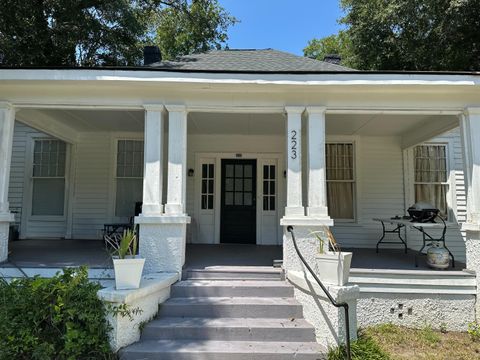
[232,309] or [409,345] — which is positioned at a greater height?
[232,309]

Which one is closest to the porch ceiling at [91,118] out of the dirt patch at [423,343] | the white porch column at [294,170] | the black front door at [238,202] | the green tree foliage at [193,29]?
the black front door at [238,202]

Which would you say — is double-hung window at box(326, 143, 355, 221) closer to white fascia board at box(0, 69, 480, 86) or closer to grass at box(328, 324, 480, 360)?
white fascia board at box(0, 69, 480, 86)

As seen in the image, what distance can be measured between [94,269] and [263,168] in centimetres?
433

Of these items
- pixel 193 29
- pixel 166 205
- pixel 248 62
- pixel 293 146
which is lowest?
pixel 166 205

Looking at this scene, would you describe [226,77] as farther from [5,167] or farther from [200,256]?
[5,167]

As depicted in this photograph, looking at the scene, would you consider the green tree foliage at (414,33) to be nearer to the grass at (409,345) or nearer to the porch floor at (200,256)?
the porch floor at (200,256)

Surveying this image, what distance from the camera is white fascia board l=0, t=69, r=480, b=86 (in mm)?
4734

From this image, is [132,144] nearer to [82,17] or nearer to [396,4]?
[82,17]

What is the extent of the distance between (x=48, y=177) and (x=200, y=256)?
4715 mm

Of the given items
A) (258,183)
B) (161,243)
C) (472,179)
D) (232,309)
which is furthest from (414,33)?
(232,309)

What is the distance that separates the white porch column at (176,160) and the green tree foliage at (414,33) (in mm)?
10105

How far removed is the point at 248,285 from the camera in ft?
14.6

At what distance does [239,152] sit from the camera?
782 centimetres

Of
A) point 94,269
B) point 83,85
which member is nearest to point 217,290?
point 94,269
